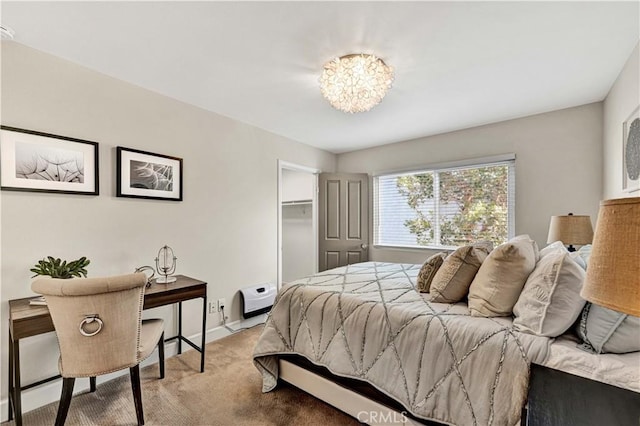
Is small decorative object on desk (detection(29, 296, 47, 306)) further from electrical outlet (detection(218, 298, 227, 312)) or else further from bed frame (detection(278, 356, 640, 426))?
bed frame (detection(278, 356, 640, 426))

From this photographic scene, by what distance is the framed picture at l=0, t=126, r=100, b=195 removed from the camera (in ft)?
5.98

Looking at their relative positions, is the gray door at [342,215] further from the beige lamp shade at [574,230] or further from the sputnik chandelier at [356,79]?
the beige lamp shade at [574,230]

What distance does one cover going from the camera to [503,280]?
152cm

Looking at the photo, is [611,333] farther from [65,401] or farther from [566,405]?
[65,401]

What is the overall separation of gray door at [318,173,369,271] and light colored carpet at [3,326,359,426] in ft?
7.42

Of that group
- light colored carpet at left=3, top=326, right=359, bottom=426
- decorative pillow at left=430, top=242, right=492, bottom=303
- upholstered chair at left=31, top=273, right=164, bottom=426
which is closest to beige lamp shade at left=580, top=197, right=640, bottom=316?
decorative pillow at left=430, top=242, right=492, bottom=303

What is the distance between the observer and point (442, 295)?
179 cm

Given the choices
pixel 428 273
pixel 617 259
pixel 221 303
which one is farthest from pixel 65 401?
pixel 617 259

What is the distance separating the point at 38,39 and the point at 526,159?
4.36m

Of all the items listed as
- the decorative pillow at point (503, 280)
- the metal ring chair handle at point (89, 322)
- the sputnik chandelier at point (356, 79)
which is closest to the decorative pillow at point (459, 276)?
the decorative pillow at point (503, 280)

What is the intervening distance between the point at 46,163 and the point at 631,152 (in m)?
4.06

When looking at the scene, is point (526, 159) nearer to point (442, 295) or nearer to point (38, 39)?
point (442, 295)

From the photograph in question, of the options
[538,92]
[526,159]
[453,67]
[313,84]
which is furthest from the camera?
[526,159]

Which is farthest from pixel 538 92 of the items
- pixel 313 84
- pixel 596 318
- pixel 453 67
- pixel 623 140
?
pixel 596 318
